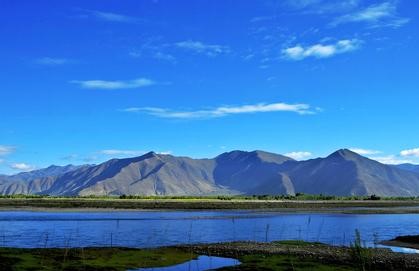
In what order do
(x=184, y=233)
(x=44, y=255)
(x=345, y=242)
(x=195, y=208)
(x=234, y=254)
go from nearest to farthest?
(x=44, y=255) < (x=234, y=254) < (x=345, y=242) < (x=184, y=233) < (x=195, y=208)

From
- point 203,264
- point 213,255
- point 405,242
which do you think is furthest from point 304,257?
point 405,242

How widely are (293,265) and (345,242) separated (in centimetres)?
2516

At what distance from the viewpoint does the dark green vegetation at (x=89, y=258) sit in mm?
39844

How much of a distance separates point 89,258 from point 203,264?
933cm

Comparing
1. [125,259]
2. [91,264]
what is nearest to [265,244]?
[125,259]

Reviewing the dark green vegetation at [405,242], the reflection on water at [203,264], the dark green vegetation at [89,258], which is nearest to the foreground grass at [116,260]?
the dark green vegetation at [89,258]

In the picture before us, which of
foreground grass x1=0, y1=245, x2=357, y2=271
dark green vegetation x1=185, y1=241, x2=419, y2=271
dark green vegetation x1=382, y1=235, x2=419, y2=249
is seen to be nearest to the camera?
foreground grass x1=0, y1=245, x2=357, y2=271

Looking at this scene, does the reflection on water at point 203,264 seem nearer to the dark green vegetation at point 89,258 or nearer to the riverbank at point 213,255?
the riverbank at point 213,255

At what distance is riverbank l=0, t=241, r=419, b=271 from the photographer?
40.5 meters

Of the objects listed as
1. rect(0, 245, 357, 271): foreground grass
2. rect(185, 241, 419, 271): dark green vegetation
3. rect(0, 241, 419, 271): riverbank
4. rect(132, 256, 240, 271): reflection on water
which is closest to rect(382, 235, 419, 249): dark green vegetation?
rect(185, 241, 419, 271): dark green vegetation

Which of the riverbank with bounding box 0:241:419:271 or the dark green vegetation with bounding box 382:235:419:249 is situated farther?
the dark green vegetation with bounding box 382:235:419:249

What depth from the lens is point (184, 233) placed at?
2864 inches

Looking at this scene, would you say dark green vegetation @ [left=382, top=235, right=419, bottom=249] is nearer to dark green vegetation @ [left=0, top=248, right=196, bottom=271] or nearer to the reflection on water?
the reflection on water

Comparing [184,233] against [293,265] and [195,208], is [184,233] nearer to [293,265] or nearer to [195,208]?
[293,265]
